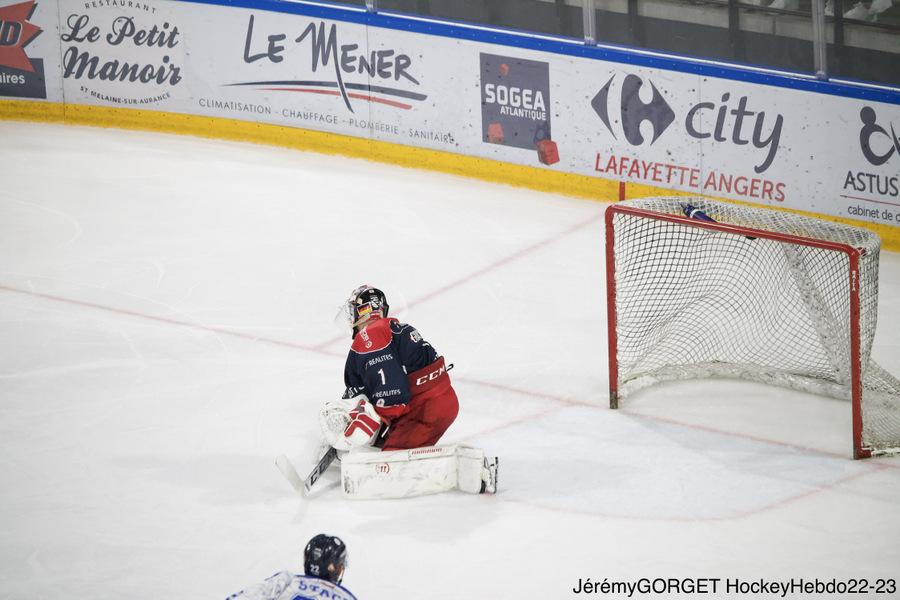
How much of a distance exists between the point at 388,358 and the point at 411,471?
44cm

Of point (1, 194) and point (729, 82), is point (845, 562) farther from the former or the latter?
point (1, 194)

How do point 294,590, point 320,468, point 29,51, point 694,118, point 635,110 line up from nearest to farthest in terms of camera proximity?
1. point 294,590
2. point 320,468
3. point 694,118
4. point 635,110
5. point 29,51

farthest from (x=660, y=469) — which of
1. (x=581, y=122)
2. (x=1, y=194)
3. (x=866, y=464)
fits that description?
(x=1, y=194)

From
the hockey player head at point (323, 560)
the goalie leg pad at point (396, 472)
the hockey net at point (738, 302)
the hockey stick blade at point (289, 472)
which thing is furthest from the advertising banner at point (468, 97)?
the hockey player head at point (323, 560)

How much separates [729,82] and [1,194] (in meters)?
4.71

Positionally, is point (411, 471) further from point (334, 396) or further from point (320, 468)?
point (334, 396)

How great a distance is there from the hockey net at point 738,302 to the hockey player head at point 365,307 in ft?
4.09

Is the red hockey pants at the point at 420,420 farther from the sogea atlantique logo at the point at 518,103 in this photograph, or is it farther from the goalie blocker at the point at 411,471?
the sogea atlantique logo at the point at 518,103

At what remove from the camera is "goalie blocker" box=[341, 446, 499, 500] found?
17.5ft

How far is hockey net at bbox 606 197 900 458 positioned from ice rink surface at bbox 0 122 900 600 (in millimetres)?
149

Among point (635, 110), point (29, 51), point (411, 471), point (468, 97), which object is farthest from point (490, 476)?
point (29, 51)

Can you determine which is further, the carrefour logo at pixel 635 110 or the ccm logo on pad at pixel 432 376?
the carrefour logo at pixel 635 110

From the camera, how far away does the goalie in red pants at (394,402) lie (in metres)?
5.29

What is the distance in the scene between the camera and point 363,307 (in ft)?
17.7
